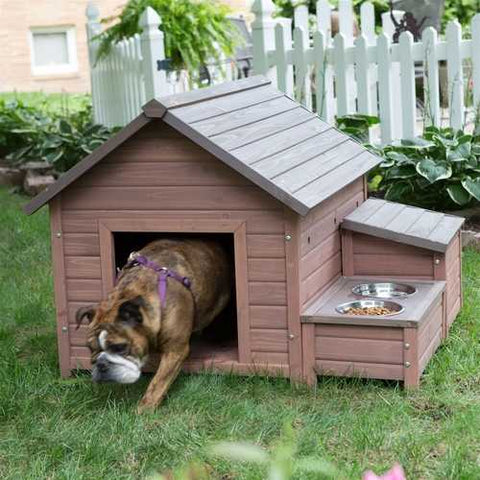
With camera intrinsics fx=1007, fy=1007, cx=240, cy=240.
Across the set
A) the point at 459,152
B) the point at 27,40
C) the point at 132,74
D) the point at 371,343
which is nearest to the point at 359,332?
the point at 371,343

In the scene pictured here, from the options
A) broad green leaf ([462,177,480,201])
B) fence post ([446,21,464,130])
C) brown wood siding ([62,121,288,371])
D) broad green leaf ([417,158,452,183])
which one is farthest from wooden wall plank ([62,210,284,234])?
fence post ([446,21,464,130])

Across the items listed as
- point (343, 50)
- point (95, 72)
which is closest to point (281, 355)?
point (343, 50)

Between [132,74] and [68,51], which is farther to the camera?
[68,51]

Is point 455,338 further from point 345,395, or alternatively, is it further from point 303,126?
point 303,126

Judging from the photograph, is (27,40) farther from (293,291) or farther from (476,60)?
(293,291)

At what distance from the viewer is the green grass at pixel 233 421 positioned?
10.6 ft

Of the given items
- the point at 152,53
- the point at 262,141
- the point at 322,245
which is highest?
the point at 152,53

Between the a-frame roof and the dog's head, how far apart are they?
641 millimetres

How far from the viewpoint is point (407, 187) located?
6.11 metres

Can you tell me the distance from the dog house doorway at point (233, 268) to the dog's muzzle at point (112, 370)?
51 cm

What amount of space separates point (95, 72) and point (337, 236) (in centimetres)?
658

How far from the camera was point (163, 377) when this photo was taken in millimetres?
3814

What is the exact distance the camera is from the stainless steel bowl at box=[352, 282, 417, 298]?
436cm

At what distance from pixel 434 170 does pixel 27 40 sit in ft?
51.6
